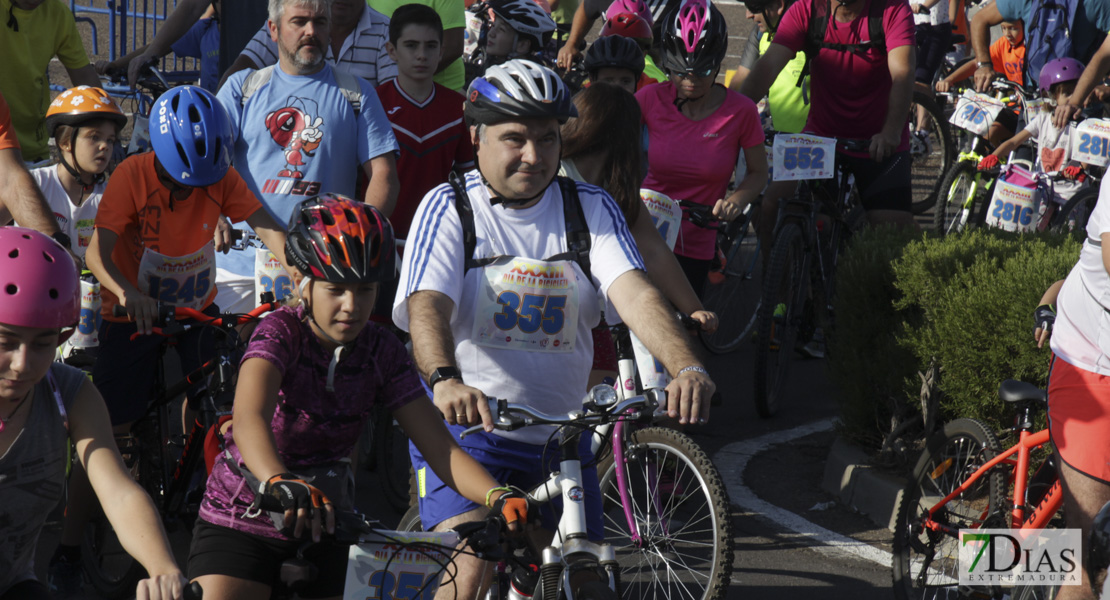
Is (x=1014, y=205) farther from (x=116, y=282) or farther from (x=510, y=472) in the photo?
(x=116, y=282)

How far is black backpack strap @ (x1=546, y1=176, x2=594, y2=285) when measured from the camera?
3.51 meters

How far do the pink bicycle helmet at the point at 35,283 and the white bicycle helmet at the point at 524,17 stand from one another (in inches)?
248

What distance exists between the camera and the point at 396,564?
2.68 m

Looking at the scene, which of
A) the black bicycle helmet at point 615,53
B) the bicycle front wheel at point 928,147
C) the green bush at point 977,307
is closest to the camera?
the green bush at point 977,307

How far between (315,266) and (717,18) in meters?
4.13

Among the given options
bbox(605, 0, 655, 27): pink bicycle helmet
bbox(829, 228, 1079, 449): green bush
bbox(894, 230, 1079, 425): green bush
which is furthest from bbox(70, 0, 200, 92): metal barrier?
bbox(894, 230, 1079, 425): green bush

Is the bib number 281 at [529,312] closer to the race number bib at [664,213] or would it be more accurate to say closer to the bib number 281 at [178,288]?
the bib number 281 at [178,288]

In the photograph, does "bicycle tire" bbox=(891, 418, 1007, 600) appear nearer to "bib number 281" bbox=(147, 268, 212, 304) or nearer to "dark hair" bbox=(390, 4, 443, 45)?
"bib number 281" bbox=(147, 268, 212, 304)

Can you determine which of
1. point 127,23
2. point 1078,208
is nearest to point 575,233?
point 1078,208

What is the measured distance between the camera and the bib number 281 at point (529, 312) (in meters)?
3.45

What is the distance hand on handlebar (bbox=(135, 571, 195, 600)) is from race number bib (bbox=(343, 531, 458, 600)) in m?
0.37

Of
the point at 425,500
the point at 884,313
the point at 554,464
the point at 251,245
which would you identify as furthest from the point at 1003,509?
the point at 251,245

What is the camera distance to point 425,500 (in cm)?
353

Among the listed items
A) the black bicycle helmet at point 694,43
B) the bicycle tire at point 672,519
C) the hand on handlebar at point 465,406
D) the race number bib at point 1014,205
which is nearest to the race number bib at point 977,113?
the race number bib at point 1014,205
